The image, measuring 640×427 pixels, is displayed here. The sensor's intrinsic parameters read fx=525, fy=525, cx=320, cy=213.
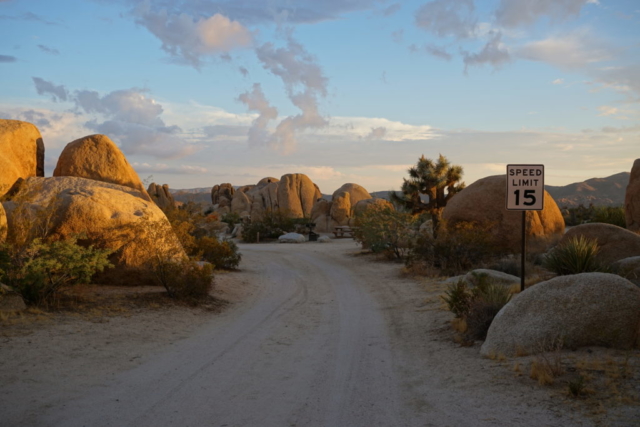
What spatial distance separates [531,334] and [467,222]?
14783 mm

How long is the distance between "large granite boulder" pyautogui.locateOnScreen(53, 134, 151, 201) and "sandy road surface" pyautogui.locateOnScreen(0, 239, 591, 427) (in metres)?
7.83

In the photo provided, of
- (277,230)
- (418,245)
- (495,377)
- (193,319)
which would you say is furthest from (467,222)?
(277,230)

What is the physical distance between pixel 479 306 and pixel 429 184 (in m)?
20.2

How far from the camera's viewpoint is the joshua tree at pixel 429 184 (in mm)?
29281

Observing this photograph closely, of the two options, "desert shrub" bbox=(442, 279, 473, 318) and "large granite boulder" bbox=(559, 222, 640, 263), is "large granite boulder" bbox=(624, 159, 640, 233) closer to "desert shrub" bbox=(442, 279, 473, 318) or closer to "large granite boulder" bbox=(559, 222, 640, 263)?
"large granite boulder" bbox=(559, 222, 640, 263)

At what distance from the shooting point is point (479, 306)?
966 cm

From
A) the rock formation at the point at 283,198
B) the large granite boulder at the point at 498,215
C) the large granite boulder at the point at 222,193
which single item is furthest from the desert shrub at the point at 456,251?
the large granite boulder at the point at 222,193

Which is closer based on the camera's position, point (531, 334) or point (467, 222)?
point (531, 334)

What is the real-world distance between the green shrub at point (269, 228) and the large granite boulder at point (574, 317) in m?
34.7

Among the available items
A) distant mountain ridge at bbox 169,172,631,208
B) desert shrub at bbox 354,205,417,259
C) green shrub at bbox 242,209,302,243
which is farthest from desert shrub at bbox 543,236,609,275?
distant mountain ridge at bbox 169,172,631,208

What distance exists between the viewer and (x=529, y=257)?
19.7 meters

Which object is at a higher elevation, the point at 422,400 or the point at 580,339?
the point at 580,339

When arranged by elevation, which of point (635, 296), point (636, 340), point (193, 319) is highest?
point (635, 296)

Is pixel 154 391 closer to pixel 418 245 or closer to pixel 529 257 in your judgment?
pixel 418 245
